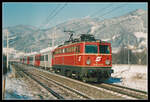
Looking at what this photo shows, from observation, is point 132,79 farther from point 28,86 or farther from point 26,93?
point 26,93

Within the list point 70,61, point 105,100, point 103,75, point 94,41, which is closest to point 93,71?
point 103,75

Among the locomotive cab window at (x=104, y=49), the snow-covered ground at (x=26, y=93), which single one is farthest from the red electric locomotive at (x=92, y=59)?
the snow-covered ground at (x=26, y=93)

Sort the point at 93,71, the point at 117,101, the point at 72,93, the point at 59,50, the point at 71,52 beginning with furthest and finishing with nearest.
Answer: the point at 59,50
the point at 71,52
the point at 93,71
the point at 72,93
the point at 117,101

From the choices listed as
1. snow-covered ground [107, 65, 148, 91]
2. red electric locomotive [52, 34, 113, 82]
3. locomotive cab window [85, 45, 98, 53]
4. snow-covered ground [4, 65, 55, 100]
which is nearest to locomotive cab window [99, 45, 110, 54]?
red electric locomotive [52, 34, 113, 82]

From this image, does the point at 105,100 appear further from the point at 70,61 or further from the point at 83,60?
the point at 70,61

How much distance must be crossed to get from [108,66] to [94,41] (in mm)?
2528

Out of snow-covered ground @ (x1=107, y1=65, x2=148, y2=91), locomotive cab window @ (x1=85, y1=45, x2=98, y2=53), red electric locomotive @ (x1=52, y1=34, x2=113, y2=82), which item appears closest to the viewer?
snow-covered ground @ (x1=107, y1=65, x2=148, y2=91)

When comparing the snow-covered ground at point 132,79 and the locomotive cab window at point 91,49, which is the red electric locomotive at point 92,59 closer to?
the locomotive cab window at point 91,49

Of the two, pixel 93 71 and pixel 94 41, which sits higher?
pixel 94 41

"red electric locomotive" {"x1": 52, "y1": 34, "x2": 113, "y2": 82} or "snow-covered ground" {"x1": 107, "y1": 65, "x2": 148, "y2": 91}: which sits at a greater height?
"red electric locomotive" {"x1": 52, "y1": 34, "x2": 113, "y2": 82}

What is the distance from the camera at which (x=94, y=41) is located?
66.0 ft

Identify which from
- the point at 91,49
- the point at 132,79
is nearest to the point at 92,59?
the point at 91,49

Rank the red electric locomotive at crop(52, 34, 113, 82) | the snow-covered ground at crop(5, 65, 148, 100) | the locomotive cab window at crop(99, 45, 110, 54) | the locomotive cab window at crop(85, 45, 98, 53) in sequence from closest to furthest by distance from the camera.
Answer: the snow-covered ground at crop(5, 65, 148, 100), the red electric locomotive at crop(52, 34, 113, 82), the locomotive cab window at crop(85, 45, 98, 53), the locomotive cab window at crop(99, 45, 110, 54)

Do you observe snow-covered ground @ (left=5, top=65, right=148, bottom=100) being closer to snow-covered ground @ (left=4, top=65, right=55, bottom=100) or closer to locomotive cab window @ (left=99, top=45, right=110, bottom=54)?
snow-covered ground @ (left=4, top=65, right=55, bottom=100)
